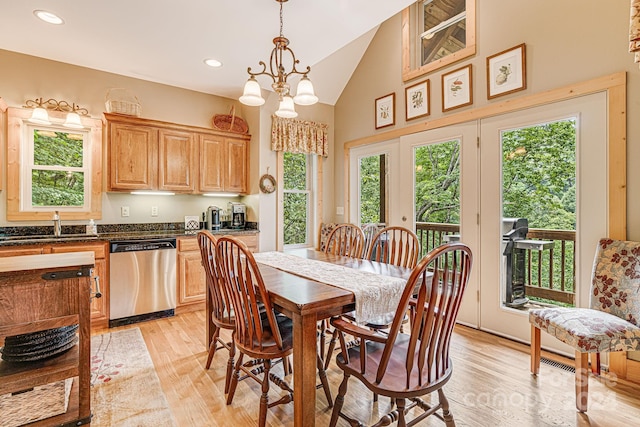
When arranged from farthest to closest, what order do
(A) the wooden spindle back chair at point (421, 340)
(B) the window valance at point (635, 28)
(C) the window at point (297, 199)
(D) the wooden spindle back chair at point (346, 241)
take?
(C) the window at point (297, 199) → (D) the wooden spindle back chair at point (346, 241) → (B) the window valance at point (635, 28) → (A) the wooden spindle back chair at point (421, 340)

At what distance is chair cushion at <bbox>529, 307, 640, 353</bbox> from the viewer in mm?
1863

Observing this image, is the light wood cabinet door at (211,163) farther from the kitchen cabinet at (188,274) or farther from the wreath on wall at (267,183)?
the kitchen cabinet at (188,274)

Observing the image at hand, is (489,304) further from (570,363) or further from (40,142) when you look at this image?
(40,142)

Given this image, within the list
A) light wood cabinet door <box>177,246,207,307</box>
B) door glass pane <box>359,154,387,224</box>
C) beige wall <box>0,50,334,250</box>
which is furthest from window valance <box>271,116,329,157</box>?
light wood cabinet door <box>177,246,207,307</box>

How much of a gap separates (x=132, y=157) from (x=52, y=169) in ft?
2.67

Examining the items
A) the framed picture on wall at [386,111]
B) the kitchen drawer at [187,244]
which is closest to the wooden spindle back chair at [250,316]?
the kitchen drawer at [187,244]

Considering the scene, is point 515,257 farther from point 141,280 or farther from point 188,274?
point 141,280

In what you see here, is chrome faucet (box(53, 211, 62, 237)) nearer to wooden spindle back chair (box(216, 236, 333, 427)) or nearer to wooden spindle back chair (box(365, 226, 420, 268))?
wooden spindle back chair (box(216, 236, 333, 427))

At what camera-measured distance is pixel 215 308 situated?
7.29ft

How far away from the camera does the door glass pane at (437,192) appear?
3393 millimetres

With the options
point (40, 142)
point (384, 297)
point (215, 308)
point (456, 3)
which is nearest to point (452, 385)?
point (384, 297)

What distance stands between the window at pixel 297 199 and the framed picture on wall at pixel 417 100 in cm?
171

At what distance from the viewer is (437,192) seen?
11.7 ft

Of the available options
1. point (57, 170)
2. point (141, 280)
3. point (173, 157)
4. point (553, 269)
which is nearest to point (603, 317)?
point (553, 269)
